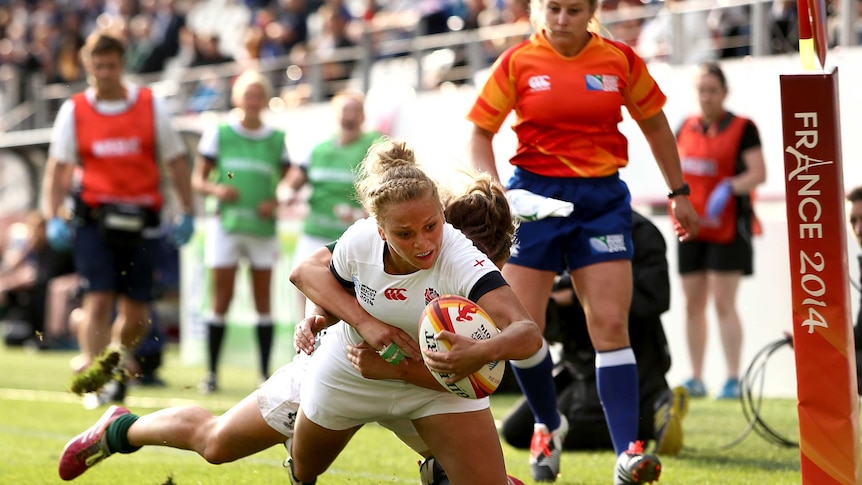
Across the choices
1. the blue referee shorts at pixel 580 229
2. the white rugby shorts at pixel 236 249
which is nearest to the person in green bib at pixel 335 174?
the white rugby shorts at pixel 236 249

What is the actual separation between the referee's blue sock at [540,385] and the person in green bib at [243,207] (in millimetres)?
4844

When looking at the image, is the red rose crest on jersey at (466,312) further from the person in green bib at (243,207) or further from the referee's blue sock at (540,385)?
the person in green bib at (243,207)

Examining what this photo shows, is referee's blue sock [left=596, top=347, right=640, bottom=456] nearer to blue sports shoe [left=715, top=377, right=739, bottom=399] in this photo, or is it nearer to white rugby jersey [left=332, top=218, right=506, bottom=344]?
white rugby jersey [left=332, top=218, right=506, bottom=344]

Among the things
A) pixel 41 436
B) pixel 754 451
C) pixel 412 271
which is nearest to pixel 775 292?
pixel 754 451

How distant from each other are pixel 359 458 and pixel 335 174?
4.39 m

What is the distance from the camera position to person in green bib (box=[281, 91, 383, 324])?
1038cm

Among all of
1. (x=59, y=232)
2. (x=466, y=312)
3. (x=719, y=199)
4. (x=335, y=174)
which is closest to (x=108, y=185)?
(x=59, y=232)

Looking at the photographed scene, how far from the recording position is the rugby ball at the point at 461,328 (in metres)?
3.74

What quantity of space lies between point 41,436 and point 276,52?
1087 cm

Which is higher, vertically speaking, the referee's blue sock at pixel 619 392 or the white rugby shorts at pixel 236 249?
the white rugby shorts at pixel 236 249

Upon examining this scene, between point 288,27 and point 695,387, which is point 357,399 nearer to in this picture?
point 695,387

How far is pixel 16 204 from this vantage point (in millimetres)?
21484

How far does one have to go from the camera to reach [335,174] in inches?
413

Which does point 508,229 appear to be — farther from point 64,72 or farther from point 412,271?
point 64,72
